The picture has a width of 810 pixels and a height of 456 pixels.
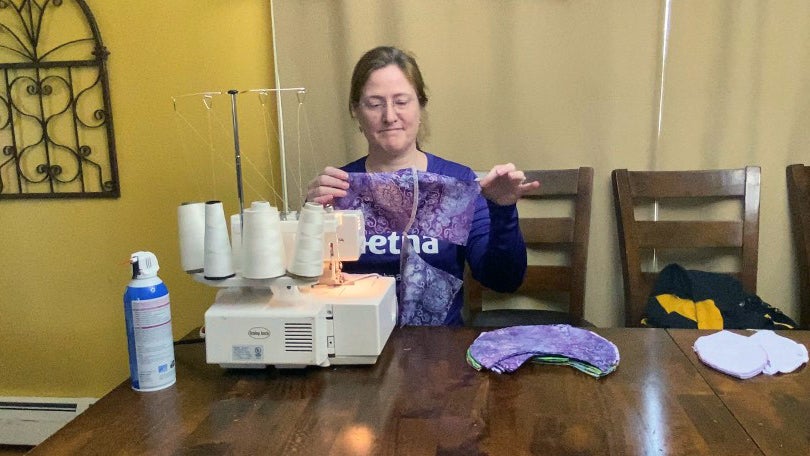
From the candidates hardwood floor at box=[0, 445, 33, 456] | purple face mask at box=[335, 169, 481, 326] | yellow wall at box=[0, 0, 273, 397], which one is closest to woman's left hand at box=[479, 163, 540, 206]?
purple face mask at box=[335, 169, 481, 326]

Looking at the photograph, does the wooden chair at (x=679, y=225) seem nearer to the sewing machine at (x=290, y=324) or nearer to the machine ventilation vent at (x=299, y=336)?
the sewing machine at (x=290, y=324)

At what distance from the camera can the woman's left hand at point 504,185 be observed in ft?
4.44

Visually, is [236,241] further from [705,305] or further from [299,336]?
[705,305]

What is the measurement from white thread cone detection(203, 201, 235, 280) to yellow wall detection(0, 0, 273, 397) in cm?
114

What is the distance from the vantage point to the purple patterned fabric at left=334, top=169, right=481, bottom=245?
145cm

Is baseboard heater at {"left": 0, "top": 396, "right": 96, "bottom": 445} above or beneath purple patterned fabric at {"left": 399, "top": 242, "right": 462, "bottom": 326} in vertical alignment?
beneath

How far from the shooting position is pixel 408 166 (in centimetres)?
180

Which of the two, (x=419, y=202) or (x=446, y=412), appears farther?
(x=419, y=202)

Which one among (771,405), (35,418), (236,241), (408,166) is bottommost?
(35,418)

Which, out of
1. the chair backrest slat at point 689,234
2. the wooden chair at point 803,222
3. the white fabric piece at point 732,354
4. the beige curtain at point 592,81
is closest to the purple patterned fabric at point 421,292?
the white fabric piece at point 732,354

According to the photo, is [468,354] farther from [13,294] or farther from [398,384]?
[13,294]

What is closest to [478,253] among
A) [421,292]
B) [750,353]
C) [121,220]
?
[421,292]

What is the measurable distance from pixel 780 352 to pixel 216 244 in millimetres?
1063

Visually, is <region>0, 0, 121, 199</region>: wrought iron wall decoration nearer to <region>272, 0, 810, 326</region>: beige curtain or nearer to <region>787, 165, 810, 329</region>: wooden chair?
<region>272, 0, 810, 326</region>: beige curtain
